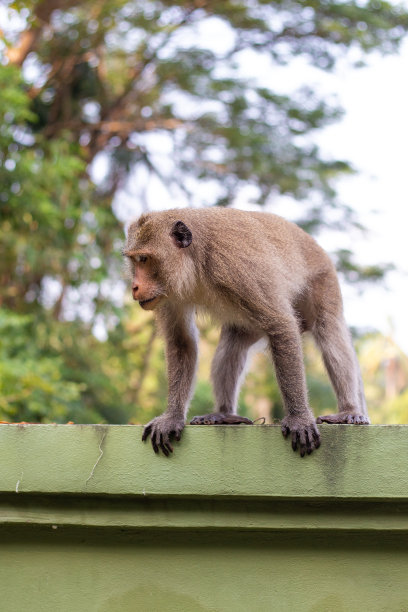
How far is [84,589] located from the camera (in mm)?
3201

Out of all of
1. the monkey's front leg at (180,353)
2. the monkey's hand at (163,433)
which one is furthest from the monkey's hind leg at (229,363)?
the monkey's hand at (163,433)

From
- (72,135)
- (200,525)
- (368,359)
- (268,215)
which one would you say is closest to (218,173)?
(72,135)

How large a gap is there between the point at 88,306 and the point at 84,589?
32.8ft

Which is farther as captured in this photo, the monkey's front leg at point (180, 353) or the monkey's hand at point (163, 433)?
the monkey's front leg at point (180, 353)

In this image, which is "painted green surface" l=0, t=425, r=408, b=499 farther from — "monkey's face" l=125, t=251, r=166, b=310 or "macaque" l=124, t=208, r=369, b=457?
"monkey's face" l=125, t=251, r=166, b=310

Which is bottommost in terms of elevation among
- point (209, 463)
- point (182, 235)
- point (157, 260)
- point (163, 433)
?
point (209, 463)

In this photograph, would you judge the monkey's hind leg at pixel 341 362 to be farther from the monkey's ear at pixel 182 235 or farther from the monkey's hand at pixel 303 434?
the monkey's ear at pixel 182 235

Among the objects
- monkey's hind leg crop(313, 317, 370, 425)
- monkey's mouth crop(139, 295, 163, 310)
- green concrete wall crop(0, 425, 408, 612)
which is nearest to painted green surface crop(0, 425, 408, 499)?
Result: green concrete wall crop(0, 425, 408, 612)

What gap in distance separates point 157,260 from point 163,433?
3.48 feet

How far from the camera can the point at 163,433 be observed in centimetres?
338

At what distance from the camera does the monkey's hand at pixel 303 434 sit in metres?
3.26

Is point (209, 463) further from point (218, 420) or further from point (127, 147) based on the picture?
point (127, 147)

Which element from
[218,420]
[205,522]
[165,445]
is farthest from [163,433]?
[218,420]

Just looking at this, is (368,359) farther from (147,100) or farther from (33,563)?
(33,563)
